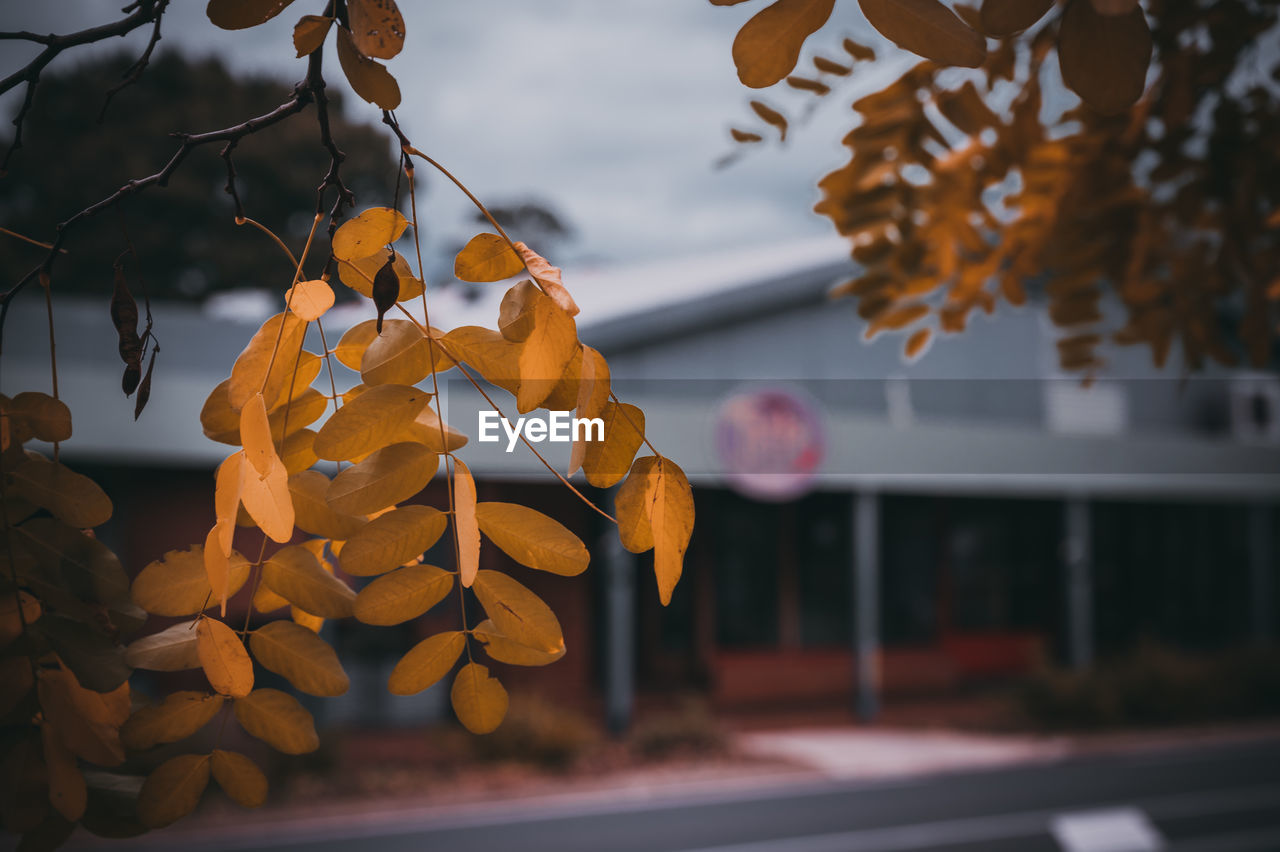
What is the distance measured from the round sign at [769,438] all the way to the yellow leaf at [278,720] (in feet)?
40.8

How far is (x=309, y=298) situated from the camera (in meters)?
0.81

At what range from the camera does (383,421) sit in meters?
0.87

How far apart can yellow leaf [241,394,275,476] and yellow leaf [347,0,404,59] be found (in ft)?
0.99

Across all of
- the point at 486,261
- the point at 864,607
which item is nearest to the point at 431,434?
the point at 486,261

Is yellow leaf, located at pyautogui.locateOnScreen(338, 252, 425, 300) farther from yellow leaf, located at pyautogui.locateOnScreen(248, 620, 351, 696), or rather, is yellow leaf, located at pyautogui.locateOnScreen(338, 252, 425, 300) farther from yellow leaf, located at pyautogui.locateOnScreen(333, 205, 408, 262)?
yellow leaf, located at pyautogui.locateOnScreen(248, 620, 351, 696)

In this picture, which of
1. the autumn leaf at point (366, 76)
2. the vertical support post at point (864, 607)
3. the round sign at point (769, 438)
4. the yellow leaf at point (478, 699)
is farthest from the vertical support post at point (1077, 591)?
the autumn leaf at point (366, 76)

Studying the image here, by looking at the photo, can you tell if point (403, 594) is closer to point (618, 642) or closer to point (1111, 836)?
point (1111, 836)

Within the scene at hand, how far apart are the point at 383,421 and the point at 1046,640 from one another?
66.6ft

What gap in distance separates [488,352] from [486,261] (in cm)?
9

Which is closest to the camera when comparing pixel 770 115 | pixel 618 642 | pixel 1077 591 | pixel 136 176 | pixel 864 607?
pixel 770 115

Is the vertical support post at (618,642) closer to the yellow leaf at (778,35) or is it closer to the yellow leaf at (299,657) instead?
the yellow leaf at (299,657)

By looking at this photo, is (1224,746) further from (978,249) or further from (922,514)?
(978,249)

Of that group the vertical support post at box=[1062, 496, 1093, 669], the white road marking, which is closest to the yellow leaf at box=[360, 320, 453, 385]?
the white road marking

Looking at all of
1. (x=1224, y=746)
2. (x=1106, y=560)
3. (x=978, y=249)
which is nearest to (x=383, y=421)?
(x=978, y=249)
